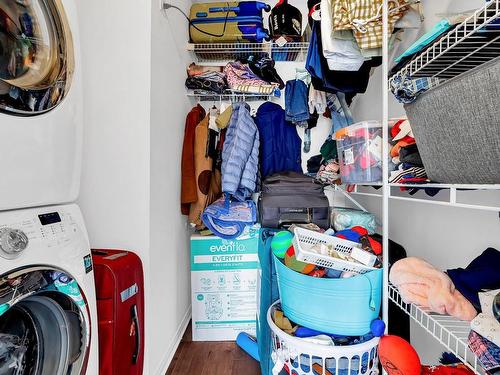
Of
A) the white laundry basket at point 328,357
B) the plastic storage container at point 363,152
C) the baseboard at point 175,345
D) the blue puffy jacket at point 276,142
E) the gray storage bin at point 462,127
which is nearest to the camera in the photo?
the gray storage bin at point 462,127

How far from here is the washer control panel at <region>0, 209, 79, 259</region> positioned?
58cm

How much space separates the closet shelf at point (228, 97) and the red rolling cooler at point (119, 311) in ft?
4.13

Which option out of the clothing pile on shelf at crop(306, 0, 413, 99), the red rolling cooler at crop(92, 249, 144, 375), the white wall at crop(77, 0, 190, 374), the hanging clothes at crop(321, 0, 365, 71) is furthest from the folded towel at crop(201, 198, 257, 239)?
the hanging clothes at crop(321, 0, 365, 71)

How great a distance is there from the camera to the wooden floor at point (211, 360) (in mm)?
1459

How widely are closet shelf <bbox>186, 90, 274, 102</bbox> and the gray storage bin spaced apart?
1484 mm

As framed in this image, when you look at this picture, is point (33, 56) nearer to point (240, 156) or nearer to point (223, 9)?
point (240, 156)

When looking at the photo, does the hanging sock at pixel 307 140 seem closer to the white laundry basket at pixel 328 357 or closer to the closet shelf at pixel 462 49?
the closet shelf at pixel 462 49

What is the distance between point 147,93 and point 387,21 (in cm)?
100

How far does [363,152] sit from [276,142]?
99cm

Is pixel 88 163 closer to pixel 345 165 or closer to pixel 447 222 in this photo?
pixel 345 165

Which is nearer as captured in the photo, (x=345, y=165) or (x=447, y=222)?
(x=447, y=222)

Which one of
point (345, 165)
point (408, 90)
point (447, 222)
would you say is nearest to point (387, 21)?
point (408, 90)

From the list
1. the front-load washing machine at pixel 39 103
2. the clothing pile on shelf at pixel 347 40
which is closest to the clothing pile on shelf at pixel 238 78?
the clothing pile on shelf at pixel 347 40

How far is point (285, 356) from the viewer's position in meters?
1.02
